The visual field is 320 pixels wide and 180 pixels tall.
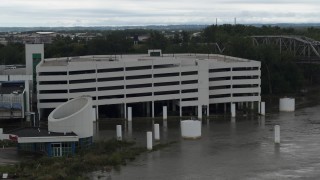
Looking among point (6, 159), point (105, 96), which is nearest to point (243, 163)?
point (6, 159)

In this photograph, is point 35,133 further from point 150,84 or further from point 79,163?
point 150,84

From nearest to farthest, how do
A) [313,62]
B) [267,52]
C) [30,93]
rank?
[30,93]
[267,52]
[313,62]

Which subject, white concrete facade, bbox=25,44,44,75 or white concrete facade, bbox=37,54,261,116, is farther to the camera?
white concrete facade, bbox=25,44,44,75

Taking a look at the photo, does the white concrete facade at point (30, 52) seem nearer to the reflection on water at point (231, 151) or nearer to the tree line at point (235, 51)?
the reflection on water at point (231, 151)

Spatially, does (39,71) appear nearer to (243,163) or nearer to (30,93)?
(30,93)

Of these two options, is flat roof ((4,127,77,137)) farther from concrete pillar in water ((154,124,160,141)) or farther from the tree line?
the tree line

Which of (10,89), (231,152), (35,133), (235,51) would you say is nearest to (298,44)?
(235,51)

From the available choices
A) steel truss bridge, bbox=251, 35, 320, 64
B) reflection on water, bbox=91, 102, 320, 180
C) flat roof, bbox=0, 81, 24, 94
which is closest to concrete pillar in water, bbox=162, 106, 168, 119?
reflection on water, bbox=91, 102, 320, 180
